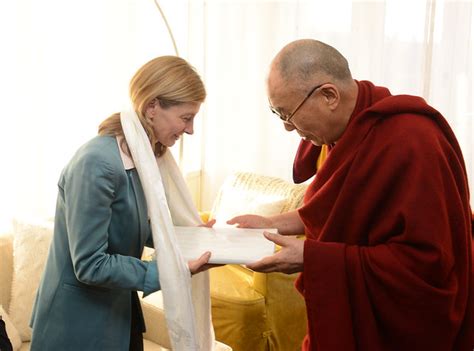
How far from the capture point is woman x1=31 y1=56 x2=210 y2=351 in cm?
135

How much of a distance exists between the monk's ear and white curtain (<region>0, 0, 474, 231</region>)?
1.59m

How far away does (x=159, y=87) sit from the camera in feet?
4.90

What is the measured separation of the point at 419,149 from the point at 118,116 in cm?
76

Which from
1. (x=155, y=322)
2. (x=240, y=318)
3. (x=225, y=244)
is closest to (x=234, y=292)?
(x=240, y=318)

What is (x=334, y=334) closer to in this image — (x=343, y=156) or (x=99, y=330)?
(x=343, y=156)

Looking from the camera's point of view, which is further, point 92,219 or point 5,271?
point 5,271

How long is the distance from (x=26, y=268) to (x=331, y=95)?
1.45 meters

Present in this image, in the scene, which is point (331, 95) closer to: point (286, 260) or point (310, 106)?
point (310, 106)

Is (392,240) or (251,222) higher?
(392,240)

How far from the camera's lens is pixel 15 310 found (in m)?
2.27


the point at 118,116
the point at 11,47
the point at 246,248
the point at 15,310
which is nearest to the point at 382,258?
the point at 246,248

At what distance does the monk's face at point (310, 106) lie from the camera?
150 centimetres

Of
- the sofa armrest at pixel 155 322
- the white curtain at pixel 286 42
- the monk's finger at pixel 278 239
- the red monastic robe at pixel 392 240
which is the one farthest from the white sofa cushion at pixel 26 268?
the white curtain at pixel 286 42

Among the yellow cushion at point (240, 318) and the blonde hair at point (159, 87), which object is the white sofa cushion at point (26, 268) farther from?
the blonde hair at point (159, 87)
